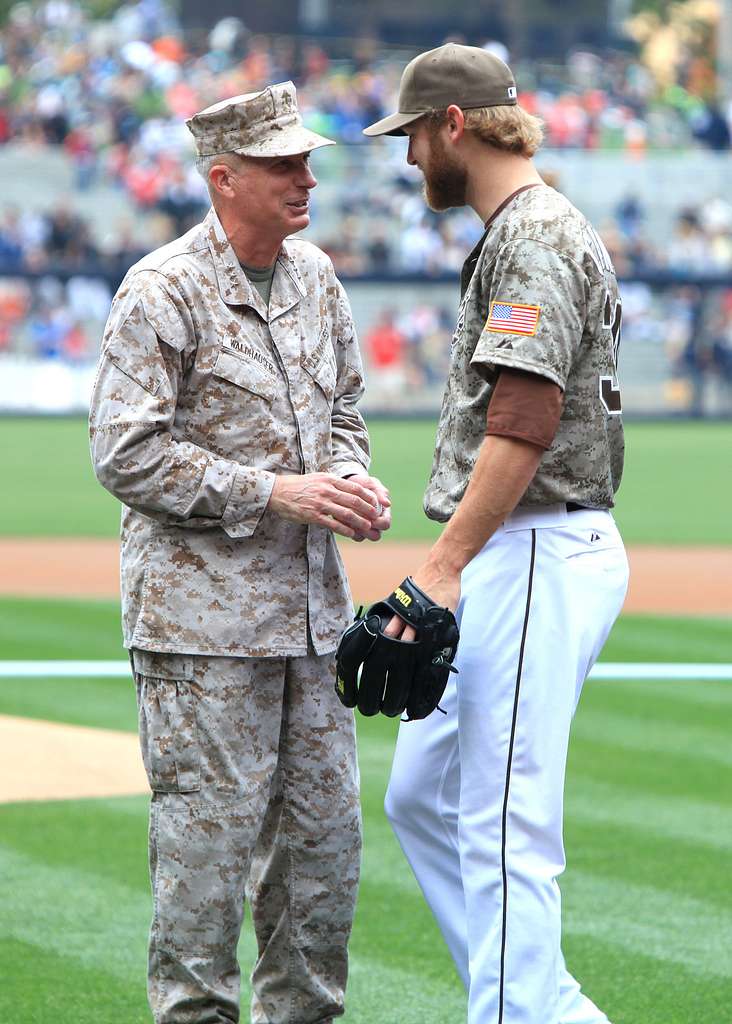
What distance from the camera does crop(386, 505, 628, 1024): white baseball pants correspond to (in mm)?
3246

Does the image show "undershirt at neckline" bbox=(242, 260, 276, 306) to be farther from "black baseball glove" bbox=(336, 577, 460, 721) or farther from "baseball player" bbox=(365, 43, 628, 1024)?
"black baseball glove" bbox=(336, 577, 460, 721)

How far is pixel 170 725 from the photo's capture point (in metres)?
3.39

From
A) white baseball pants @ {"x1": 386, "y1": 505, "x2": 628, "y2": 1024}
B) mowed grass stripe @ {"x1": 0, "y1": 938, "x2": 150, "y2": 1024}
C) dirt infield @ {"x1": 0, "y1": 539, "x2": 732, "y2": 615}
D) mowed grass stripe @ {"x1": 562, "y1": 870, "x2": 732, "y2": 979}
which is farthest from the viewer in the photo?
dirt infield @ {"x1": 0, "y1": 539, "x2": 732, "y2": 615}

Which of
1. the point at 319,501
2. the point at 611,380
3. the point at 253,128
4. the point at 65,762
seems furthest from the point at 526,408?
the point at 65,762

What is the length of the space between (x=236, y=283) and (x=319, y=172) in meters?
28.7

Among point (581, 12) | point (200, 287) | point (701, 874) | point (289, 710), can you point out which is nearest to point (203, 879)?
point (289, 710)

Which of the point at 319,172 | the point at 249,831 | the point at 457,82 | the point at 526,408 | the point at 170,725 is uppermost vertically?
the point at 319,172

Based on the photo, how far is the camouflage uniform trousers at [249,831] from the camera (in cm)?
337

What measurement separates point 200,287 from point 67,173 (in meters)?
29.9

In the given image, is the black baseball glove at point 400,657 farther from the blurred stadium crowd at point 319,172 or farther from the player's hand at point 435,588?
the blurred stadium crowd at point 319,172

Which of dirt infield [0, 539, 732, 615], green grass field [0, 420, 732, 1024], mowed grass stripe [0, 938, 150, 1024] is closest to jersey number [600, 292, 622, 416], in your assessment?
green grass field [0, 420, 732, 1024]

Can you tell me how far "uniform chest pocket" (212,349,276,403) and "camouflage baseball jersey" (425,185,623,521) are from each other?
1.28 feet

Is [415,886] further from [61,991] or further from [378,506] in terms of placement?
[378,506]

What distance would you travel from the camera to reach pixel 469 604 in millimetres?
3344
